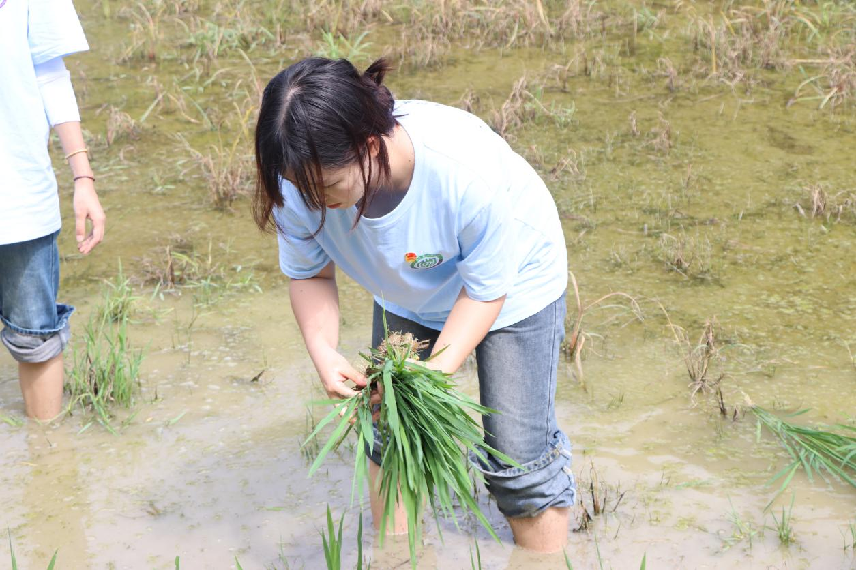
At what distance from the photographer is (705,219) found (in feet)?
14.8

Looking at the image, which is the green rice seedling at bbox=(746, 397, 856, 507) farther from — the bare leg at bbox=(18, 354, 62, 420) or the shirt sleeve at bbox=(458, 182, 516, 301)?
the bare leg at bbox=(18, 354, 62, 420)

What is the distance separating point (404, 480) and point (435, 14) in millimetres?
5080

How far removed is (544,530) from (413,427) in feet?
2.12

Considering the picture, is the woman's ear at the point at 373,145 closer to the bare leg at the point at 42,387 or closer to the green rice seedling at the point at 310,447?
the green rice seedling at the point at 310,447

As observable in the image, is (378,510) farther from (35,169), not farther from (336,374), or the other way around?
(35,169)

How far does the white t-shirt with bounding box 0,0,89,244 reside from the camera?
2744 mm

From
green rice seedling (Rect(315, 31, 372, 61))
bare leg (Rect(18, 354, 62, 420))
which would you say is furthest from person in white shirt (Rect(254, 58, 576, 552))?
green rice seedling (Rect(315, 31, 372, 61))

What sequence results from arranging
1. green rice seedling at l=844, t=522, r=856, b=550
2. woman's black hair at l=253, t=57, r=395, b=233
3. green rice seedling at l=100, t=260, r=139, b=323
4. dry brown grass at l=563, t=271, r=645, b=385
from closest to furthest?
1. woman's black hair at l=253, t=57, r=395, b=233
2. green rice seedling at l=844, t=522, r=856, b=550
3. dry brown grass at l=563, t=271, r=645, b=385
4. green rice seedling at l=100, t=260, r=139, b=323

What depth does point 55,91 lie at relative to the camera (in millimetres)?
2916

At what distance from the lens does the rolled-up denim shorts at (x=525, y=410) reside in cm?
241

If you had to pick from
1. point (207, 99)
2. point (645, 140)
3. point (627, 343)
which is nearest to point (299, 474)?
point (627, 343)

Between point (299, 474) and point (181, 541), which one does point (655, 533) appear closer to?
point (299, 474)

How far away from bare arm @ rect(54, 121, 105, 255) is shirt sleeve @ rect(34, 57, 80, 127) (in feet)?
0.09

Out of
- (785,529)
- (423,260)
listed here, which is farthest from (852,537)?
(423,260)
